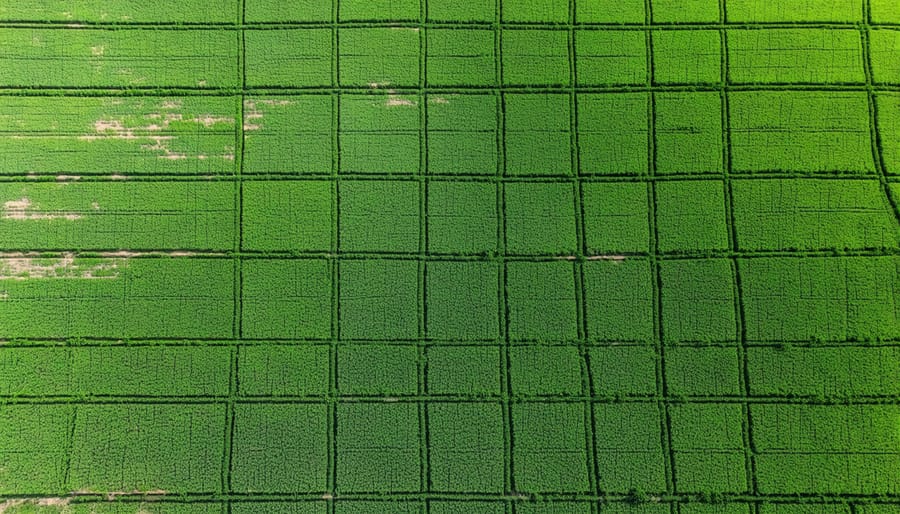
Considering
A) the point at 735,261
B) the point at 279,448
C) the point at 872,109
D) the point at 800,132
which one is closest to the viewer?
the point at 279,448

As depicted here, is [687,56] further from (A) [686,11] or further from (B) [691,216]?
(B) [691,216]

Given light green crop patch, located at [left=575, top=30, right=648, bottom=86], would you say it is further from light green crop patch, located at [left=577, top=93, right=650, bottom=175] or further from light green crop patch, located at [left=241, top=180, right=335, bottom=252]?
light green crop patch, located at [left=241, top=180, right=335, bottom=252]

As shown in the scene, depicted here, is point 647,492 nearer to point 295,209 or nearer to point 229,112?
point 295,209

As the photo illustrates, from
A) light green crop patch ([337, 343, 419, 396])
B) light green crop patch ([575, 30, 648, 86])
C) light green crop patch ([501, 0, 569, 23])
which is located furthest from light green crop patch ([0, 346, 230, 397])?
light green crop patch ([575, 30, 648, 86])

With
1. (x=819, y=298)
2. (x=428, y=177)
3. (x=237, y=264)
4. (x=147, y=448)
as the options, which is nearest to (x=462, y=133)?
(x=428, y=177)

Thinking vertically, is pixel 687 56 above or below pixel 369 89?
above

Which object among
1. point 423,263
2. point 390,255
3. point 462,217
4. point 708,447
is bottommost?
point 708,447

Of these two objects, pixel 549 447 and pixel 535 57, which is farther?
pixel 535 57
